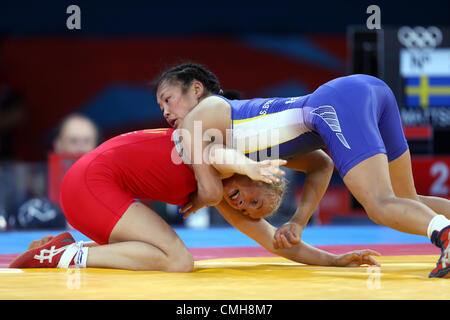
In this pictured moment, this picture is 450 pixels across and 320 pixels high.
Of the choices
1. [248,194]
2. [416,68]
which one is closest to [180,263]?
[248,194]

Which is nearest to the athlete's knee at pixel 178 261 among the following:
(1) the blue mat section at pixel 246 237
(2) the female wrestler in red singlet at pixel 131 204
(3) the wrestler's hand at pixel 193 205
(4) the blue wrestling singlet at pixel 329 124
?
(2) the female wrestler in red singlet at pixel 131 204

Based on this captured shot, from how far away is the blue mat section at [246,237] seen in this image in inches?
186

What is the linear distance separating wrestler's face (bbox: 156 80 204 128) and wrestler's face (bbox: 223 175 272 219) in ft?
1.44

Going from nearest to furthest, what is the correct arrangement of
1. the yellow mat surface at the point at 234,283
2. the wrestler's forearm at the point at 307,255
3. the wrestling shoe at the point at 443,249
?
the yellow mat surface at the point at 234,283, the wrestling shoe at the point at 443,249, the wrestler's forearm at the point at 307,255

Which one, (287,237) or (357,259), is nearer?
(287,237)

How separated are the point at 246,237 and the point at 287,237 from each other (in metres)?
2.82

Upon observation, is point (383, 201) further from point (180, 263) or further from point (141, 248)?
point (141, 248)

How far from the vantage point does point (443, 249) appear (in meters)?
2.17

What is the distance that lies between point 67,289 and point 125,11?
27.0 ft

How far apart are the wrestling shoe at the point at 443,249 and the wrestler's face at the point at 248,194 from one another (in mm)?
805

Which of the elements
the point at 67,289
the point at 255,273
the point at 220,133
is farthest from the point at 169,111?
the point at 67,289

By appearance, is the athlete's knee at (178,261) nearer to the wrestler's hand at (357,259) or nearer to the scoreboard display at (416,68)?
the wrestler's hand at (357,259)

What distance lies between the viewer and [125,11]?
9680 millimetres

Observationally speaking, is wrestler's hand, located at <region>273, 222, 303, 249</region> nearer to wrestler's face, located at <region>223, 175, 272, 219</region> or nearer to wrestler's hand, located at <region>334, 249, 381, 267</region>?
wrestler's face, located at <region>223, 175, 272, 219</region>
